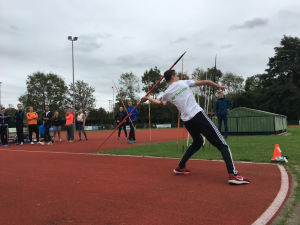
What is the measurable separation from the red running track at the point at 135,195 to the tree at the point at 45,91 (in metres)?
50.4

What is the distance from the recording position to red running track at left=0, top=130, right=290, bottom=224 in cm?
274

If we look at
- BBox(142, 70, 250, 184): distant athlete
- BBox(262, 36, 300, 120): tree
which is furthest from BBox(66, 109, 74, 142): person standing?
BBox(262, 36, 300, 120): tree

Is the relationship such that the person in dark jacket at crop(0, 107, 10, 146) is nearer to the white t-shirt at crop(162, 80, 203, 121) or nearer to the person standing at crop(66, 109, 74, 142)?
the person standing at crop(66, 109, 74, 142)

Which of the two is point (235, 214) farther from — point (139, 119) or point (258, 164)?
point (139, 119)

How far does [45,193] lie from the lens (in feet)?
12.1

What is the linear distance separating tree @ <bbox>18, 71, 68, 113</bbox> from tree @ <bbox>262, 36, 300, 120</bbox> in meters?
45.4

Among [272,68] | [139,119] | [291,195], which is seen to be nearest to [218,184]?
[291,195]

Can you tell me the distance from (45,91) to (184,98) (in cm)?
5349

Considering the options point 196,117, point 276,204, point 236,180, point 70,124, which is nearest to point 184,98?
point 196,117

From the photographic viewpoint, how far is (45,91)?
172 feet

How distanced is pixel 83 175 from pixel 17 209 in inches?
71.0

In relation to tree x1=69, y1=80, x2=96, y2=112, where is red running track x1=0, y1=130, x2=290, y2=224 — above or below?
below

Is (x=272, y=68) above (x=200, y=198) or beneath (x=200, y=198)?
above

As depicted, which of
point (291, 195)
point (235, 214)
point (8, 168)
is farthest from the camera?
point (8, 168)
